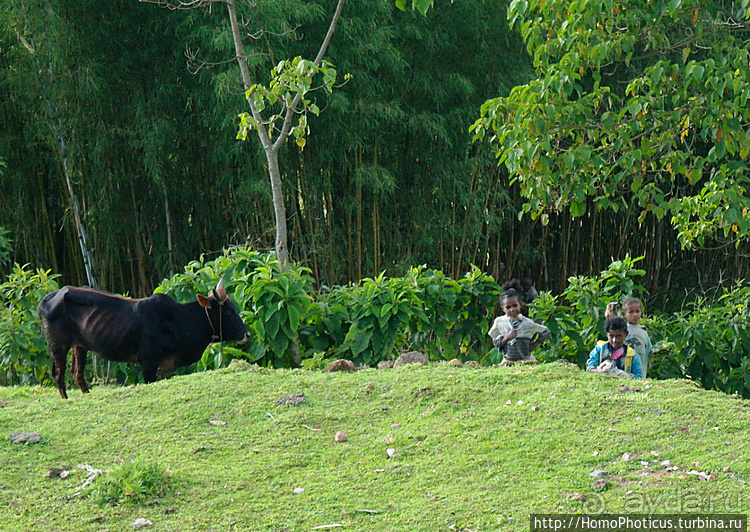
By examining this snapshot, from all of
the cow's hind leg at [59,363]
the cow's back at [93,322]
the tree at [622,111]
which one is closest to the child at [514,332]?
the tree at [622,111]

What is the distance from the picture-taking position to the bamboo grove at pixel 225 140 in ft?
28.1

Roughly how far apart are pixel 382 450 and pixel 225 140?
17.6 ft

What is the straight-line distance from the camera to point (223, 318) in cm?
539

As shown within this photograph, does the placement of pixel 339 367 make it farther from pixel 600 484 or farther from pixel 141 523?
pixel 600 484

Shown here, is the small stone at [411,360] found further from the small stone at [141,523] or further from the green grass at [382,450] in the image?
the small stone at [141,523]

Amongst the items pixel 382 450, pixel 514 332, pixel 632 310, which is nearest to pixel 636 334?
pixel 632 310

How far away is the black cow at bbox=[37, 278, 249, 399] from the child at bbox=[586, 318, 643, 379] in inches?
84.6

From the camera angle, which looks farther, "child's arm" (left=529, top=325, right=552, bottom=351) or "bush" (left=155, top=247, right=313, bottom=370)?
"bush" (left=155, top=247, right=313, bottom=370)

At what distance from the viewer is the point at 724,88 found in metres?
5.43

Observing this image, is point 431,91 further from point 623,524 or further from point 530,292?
point 623,524

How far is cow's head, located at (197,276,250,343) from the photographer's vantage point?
5.37 meters

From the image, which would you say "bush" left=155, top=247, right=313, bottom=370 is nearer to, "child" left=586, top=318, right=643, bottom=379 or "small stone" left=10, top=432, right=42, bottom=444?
"small stone" left=10, top=432, right=42, bottom=444

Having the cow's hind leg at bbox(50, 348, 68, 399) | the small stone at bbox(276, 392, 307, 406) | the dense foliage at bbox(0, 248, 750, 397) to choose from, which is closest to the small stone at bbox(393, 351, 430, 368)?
the dense foliage at bbox(0, 248, 750, 397)

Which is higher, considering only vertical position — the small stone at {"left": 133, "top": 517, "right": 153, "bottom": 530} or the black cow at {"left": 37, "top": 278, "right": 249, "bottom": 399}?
the black cow at {"left": 37, "top": 278, "right": 249, "bottom": 399}
